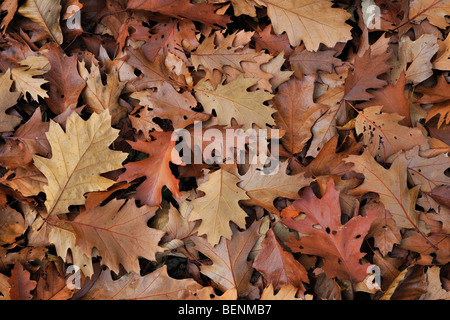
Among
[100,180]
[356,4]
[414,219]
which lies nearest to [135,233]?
[100,180]

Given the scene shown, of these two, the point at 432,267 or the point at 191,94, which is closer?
the point at 432,267

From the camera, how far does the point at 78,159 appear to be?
1691 mm

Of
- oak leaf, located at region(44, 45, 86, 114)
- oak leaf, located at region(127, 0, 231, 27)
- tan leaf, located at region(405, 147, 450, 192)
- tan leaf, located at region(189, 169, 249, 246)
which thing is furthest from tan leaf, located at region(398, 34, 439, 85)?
oak leaf, located at region(44, 45, 86, 114)

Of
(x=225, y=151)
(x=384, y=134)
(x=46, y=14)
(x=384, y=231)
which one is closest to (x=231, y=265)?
(x=225, y=151)

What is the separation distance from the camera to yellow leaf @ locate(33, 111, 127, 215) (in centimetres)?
169

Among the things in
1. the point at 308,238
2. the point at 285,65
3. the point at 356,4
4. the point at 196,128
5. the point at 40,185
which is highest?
the point at 356,4

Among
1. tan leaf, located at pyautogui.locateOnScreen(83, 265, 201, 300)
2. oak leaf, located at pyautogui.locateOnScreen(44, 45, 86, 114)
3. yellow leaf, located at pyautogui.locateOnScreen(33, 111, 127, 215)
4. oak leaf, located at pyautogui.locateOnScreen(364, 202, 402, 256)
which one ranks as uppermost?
oak leaf, located at pyautogui.locateOnScreen(44, 45, 86, 114)

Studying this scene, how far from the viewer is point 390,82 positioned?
6.20 ft

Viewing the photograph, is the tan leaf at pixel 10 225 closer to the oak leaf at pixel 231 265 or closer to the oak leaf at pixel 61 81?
the oak leaf at pixel 61 81

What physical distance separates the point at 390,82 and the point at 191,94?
37.0 inches

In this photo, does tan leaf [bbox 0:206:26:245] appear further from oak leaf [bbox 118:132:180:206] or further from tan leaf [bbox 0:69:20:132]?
oak leaf [bbox 118:132:180:206]

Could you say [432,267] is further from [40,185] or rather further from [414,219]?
[40,185]

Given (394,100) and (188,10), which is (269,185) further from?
(188,10)

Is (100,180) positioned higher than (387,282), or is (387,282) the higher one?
(100,180)
